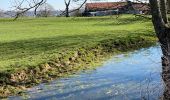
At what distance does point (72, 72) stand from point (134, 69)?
8.74ft

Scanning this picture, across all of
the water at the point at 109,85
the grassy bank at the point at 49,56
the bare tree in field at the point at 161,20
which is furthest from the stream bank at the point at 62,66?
the bare tree in field at the point at 161,20

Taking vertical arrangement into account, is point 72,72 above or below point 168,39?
below

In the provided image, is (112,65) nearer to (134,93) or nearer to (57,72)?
(57,72)

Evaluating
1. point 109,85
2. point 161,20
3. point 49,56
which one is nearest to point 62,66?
point 49,56

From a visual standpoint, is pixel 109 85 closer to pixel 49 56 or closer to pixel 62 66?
pixel 62 66

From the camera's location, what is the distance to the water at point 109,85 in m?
13.9

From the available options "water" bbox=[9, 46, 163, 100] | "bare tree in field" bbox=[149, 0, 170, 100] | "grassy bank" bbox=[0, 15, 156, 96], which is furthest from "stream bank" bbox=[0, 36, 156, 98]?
"bare tree in field" bbox=[149, 0, 170, 100]

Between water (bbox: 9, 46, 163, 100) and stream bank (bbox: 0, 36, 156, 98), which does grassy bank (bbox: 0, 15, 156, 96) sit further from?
water (bbox: 9, 46, 163, 100)

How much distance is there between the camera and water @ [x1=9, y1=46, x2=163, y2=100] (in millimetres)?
13922

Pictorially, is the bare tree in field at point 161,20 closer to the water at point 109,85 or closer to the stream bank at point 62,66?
the water at point 109,85

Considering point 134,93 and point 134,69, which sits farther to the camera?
point 134,69

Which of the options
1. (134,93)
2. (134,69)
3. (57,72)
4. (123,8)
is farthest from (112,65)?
(123,8)

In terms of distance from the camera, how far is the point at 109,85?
15922 millimetres

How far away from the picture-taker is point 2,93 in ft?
47.8
